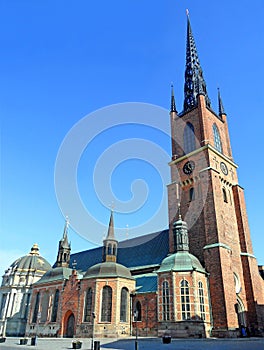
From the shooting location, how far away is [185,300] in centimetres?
3288

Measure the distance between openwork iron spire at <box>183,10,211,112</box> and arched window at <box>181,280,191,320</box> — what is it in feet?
100

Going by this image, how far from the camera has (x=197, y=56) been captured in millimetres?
62656

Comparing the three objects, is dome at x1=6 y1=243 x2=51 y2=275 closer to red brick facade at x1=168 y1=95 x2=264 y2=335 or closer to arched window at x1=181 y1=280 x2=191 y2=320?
red brick facade at x1=168 y1=95 x2=264 y2=335

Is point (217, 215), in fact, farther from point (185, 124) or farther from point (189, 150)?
point (185, 124)

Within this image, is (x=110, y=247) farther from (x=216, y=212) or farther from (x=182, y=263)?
(x=216, y=212)

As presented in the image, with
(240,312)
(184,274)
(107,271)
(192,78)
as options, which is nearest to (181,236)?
(184,274)

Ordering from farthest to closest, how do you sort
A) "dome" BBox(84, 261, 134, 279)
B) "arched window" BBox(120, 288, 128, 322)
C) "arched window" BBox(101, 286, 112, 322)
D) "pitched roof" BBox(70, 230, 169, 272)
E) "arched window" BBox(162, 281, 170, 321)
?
"pitched roof" BBox(70, 230, 169, 272) < "dome" BBox(84, 261, 134, 279) < "arched window" BBox(120, 288, 128, 322) < "arched window" BBox(101, 286, 112, 322) < "arched window" BBox(162, 281, 170, 321)

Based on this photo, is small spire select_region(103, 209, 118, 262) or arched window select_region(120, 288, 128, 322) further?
small spire select_region(103, 209, 118, 262)

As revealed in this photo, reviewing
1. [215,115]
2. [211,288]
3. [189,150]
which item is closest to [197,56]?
[215,115]

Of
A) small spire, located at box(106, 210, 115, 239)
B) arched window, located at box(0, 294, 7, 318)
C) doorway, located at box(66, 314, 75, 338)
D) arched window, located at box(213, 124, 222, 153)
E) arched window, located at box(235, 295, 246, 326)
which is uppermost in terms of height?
arched window, located at box(213, 124, 222, 153)

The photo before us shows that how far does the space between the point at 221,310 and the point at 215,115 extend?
31.3 meters

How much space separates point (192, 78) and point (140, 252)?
34081 millimetres

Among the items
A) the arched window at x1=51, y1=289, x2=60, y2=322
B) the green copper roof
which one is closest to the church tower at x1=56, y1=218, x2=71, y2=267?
the green copper roof

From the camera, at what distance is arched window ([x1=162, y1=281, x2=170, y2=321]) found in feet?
109
